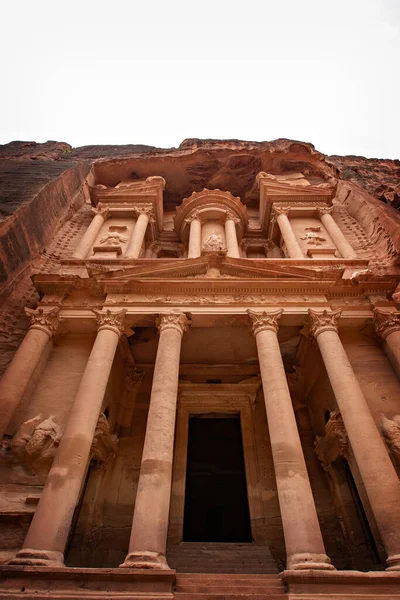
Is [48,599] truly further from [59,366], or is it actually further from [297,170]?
[297,170]

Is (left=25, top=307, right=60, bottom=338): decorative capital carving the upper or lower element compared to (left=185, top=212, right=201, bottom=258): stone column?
lower

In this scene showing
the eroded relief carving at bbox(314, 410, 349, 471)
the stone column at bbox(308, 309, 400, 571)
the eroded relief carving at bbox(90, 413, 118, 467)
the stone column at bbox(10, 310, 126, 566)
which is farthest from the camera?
the eroded relief carving at bbox(90, 413, 118, 467)

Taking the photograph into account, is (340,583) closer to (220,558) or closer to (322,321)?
(220,558)

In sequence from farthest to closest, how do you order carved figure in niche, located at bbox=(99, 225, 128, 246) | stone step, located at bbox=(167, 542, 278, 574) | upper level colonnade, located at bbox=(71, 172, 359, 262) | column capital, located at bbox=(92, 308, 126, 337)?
carved figure in niche, located at bbox=(99, 225, 128, 246), upper level colonnade, located at bbox=(71, 172, 359, 262), column capital, located at bbox=(92, 308, 126, 337), stone step, located at bbox=(167, 542, 278, 574)

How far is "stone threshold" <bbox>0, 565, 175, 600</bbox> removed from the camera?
192 inches

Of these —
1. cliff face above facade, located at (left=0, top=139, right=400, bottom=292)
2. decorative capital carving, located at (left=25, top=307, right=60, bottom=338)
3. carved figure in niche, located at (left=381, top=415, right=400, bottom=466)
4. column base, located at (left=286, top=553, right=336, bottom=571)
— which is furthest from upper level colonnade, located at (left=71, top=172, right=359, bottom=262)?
column base, located at (left=286, top=553, right=336, bottom=571)

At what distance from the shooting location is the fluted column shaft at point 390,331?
29.4ft

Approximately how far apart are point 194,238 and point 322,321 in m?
7.74

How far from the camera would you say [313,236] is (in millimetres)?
15461

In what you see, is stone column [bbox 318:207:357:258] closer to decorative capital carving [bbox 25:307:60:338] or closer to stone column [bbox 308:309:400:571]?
stone column [bbox 308:309:400:571]

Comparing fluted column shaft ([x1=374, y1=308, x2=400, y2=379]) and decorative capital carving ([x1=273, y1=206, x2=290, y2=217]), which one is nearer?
fluted column shaft ([x1=374, y1=308, x2=400, y2=379])

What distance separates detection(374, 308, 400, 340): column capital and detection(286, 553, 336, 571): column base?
5768mm

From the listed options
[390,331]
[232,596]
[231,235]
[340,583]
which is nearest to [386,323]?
[390,331]

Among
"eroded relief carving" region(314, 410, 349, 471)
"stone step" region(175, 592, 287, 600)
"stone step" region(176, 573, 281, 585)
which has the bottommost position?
"stone step" region(175, 592, 287, 600)
